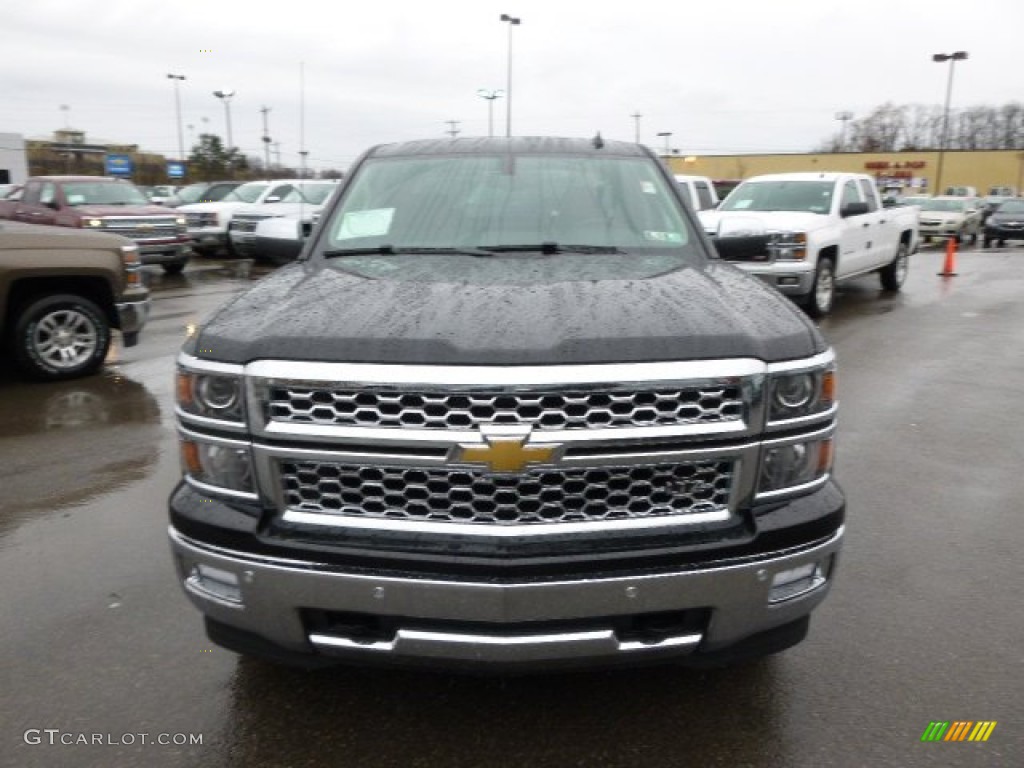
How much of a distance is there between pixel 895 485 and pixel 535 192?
9.60 ft

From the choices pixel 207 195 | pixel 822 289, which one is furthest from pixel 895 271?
pixel 207 195

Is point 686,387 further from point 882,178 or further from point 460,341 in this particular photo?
point 882,178

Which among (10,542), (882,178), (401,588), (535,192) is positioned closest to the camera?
(401,588)

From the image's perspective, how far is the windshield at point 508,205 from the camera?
3.71m

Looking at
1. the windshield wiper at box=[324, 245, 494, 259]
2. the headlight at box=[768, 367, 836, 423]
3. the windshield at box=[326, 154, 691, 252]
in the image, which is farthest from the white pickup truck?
the headlight at box=[768, 367, 836, 423]

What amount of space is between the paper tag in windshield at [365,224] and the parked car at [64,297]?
458 centimetres

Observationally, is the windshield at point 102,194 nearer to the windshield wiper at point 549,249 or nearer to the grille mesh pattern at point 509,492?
the windshield wiper at point 549,249

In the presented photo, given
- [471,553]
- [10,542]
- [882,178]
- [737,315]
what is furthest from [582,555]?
[882,178]

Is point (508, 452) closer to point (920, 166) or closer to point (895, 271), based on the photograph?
point (895, 271)

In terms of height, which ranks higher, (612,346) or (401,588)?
(612,346)

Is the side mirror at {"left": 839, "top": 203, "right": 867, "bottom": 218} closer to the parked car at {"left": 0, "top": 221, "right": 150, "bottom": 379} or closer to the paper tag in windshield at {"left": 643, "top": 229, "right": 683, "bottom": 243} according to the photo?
the paper tag in windshield at {"left": 643, "top": 229, "right": 683, "bottom": 243}

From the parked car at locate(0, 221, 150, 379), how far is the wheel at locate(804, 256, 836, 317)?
26.7ft

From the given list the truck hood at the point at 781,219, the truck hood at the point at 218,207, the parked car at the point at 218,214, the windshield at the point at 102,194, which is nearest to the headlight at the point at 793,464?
the truck hood at the point at 781,219

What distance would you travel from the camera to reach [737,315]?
2658mm
